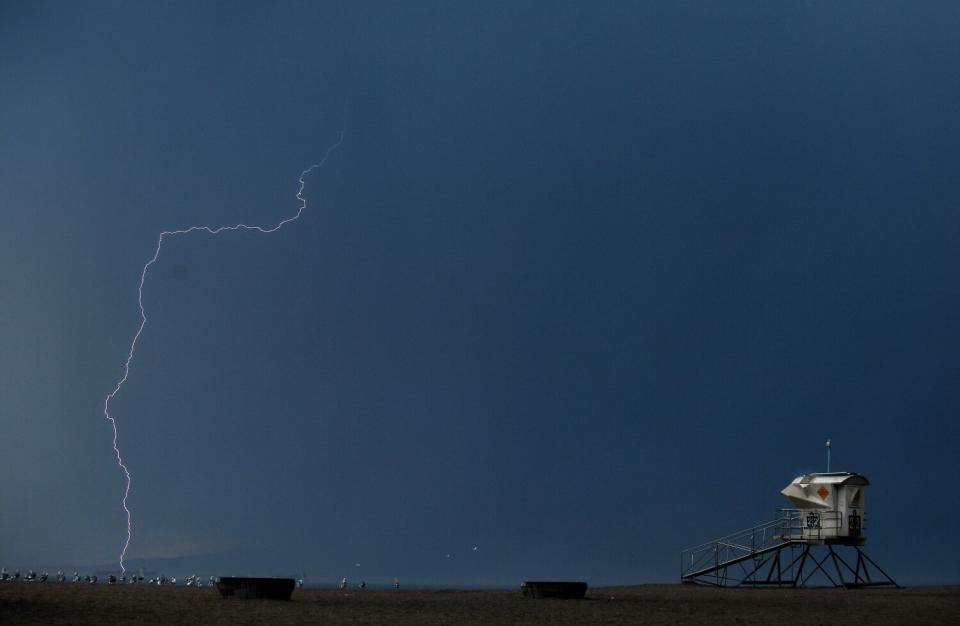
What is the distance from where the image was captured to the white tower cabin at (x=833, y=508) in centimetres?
4547

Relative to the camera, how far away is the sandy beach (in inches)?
961

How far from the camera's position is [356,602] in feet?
105

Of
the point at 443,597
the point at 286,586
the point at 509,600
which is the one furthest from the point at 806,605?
the point at 286,586

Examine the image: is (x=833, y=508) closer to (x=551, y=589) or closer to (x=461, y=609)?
(x=551, y=589)

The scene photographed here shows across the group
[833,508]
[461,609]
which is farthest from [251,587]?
[833,508]

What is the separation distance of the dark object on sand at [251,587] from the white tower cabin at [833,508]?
81.3ft

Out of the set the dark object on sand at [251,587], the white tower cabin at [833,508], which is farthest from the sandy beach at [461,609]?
the white tower cabin at [833,508]

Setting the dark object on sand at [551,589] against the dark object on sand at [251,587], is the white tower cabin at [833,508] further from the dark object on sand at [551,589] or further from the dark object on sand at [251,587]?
the dark object on sand at [251,587]

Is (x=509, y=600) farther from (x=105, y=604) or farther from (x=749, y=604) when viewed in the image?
(x=105, y=604)

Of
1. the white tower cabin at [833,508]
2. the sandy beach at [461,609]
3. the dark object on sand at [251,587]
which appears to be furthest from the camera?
the white tower cabin at [833,508]

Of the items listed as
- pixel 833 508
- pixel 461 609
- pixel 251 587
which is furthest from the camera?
pixel 833 508

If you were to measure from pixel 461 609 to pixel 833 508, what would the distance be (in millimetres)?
22944

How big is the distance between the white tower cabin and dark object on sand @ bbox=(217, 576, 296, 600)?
24.8 metres

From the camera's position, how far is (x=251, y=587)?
30.9m
